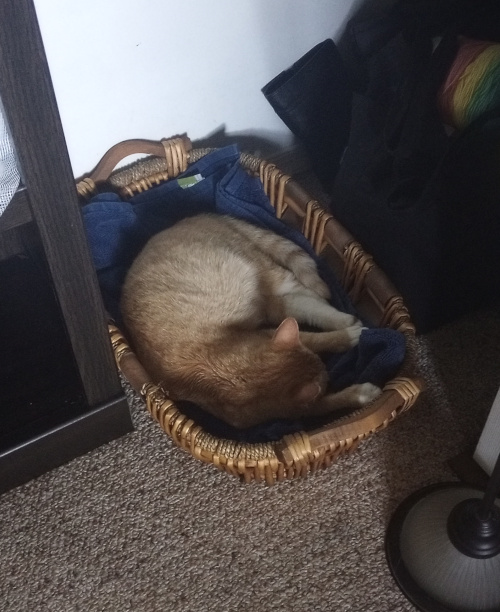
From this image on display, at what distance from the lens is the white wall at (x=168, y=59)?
4.11 ft

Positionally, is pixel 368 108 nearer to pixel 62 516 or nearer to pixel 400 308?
pixel 400 308

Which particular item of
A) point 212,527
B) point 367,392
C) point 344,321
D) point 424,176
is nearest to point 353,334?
point 344,321

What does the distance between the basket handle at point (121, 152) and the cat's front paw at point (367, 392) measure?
2.29ft

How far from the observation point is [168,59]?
Answer: 4.46 ft

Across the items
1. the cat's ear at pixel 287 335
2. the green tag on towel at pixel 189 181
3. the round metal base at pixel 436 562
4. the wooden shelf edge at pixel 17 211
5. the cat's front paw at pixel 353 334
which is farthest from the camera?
the green tag on towel at pixel 189 181

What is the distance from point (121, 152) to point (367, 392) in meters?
0.75

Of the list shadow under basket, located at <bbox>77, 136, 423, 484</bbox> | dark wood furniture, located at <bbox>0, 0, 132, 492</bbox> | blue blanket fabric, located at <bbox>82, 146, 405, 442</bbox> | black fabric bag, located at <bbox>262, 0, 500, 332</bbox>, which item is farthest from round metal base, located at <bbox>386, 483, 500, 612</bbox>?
dark wood furniture, located at <bbox>0, 0, 132, 492</bbox>

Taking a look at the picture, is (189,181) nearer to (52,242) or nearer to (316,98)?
(316,98)

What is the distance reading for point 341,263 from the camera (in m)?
1.40

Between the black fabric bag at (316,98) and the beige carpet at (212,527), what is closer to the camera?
the beige carpet at (212,527)

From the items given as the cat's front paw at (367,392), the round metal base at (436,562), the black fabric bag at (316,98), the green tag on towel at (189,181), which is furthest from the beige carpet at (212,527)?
the black fabric bag at (316,98)

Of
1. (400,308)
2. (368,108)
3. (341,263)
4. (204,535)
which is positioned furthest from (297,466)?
(368,108)

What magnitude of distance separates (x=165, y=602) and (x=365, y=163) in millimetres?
873

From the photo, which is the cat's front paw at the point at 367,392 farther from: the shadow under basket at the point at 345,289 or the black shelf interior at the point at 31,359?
the black shelf interior at the point at 31,359
